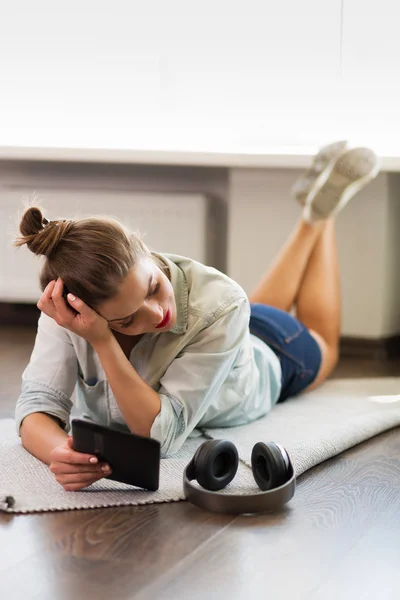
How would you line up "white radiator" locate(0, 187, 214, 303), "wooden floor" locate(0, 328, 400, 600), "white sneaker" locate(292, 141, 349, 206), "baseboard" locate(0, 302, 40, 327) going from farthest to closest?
1. "baseboard" locate(0, 302, 40, 327)
2. "white radiator" locate(0, 187, 214, 303)
3. "white sneaker" locate(292, 141, 349, 206)
4. "wooden floor" locate(0, 328, 400, 600)

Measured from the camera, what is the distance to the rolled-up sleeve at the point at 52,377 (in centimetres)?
165

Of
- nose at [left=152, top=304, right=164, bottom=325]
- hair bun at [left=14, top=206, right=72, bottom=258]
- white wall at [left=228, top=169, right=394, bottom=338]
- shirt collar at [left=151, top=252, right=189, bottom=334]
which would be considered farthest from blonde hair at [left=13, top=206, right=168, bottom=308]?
white wall at [left=228, top=169, right=394, bottom=338]

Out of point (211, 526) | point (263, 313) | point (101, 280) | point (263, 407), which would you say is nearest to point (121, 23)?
point (263, 313)

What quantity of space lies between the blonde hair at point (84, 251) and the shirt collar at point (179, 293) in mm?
206

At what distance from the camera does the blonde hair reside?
4.58 ft

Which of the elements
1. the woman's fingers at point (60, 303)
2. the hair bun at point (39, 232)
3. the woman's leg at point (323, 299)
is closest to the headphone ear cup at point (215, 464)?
the woman's fingers at point (60, 303)

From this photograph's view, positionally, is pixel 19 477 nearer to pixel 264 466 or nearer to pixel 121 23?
pixel 264 466

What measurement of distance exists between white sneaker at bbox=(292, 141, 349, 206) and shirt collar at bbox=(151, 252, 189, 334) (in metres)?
0.93

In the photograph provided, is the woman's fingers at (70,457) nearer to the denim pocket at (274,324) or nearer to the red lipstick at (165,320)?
the red lipstick at (165,320)

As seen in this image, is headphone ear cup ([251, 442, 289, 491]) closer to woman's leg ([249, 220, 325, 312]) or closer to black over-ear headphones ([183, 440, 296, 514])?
black over-ear headphones ([183, 440, 296, 514])

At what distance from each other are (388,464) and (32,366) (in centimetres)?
75

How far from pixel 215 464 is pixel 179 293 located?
34 cm

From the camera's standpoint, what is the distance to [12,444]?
176cm

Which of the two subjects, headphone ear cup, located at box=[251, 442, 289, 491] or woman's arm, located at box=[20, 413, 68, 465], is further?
woman's arm, located at box=[20, 413, 68, 465]
